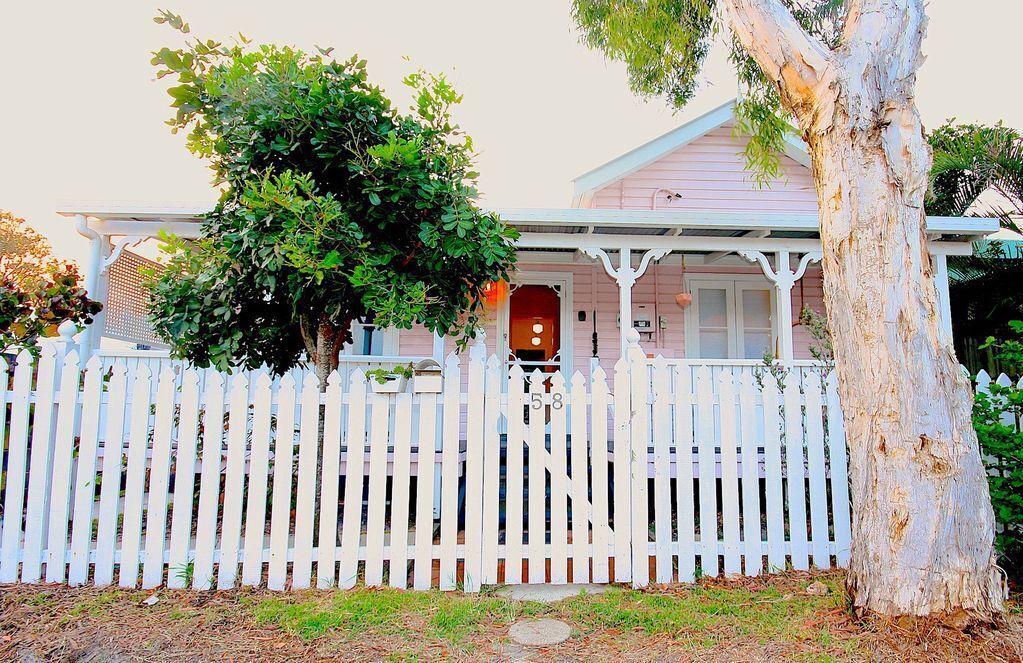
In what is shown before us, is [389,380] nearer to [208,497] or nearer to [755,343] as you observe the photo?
[208,497]

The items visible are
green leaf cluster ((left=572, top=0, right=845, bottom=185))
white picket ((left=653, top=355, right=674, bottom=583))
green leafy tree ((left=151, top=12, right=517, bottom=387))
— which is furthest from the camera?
green leaf cluster ((left=572, top=0, right=845, bottom=185))

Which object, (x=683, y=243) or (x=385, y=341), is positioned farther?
(x=385, y=341)

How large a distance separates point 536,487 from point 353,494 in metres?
1.12

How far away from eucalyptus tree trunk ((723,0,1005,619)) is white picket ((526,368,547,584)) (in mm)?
1655

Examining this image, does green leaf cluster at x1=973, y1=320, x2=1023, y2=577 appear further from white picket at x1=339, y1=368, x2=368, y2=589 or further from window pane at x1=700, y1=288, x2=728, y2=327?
window pane at x1=700, y1=288, x2=728, y2=327

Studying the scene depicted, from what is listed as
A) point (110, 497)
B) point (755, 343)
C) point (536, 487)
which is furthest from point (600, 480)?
point (755, 343)

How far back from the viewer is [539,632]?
2.99 metres

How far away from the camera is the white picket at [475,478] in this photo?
357 centimetres

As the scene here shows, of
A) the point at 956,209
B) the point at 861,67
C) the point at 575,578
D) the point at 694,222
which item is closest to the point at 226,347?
the point at 575,578

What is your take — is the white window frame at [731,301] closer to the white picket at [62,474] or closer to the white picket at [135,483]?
the white picket at [135,483]

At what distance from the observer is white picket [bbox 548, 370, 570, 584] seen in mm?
3607

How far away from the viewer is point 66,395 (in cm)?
360

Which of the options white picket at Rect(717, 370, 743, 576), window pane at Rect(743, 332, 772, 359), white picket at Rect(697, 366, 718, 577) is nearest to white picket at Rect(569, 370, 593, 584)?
white picket at Rect(697, 366, 718, 577)

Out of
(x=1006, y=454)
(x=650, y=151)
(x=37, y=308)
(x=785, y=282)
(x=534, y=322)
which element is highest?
(x=650, y=151)
